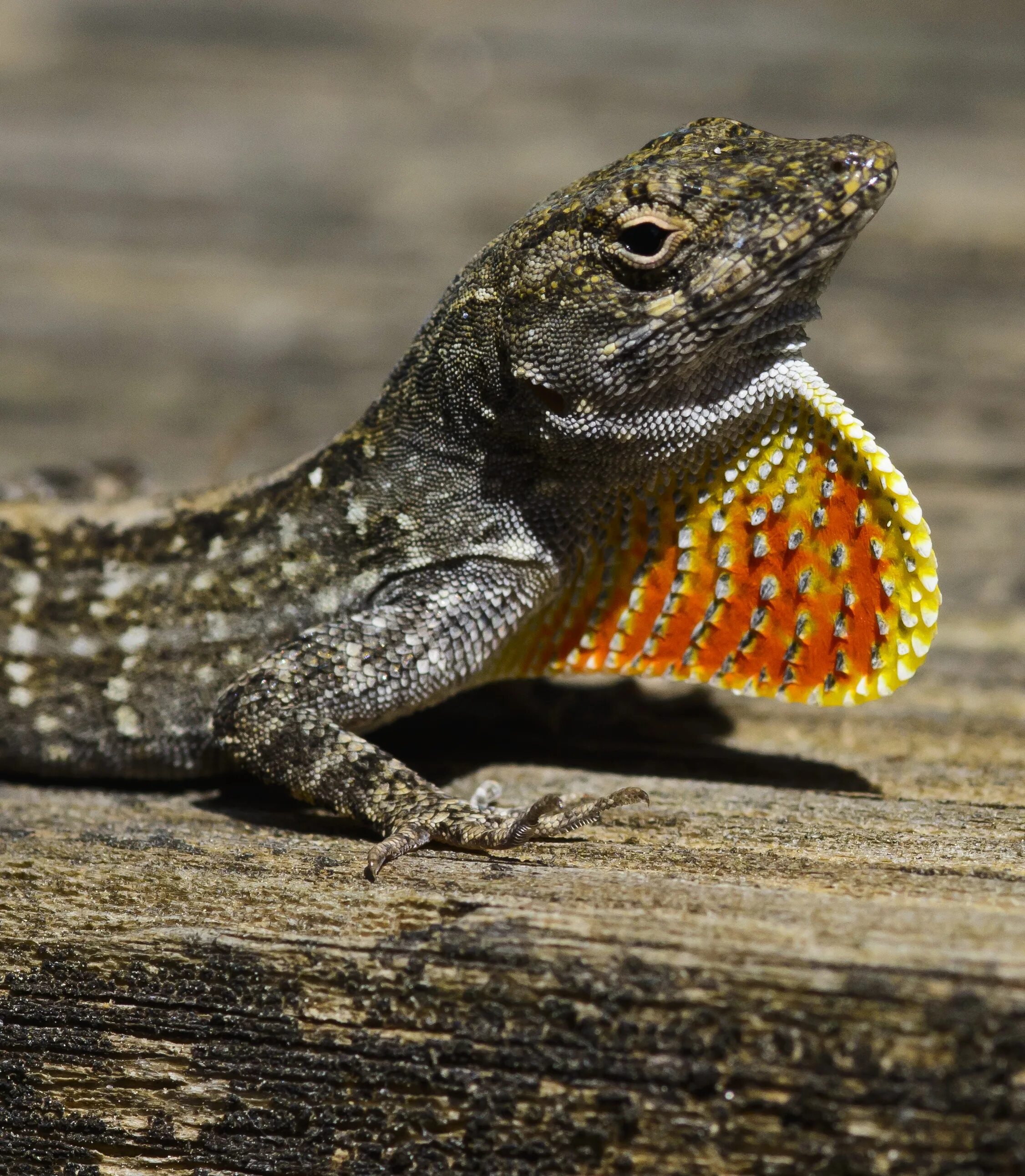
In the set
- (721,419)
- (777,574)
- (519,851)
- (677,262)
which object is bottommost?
(519,851)

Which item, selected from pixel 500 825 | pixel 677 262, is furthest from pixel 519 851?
pixel 677 262

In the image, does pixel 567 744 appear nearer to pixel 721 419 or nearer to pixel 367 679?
pixel 367 679

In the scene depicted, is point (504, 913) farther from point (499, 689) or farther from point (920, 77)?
point (920, 77)

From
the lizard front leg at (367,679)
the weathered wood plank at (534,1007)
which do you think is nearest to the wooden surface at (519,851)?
the weathered wood plank at (534,1007)

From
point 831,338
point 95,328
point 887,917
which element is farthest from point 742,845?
point 95,328

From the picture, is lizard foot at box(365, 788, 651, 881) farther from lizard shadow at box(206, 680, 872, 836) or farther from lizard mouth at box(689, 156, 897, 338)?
lizard mouth at box(689, 156, 897, 338)

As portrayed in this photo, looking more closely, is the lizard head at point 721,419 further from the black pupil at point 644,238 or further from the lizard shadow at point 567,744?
the lizard shadow at point 567,744

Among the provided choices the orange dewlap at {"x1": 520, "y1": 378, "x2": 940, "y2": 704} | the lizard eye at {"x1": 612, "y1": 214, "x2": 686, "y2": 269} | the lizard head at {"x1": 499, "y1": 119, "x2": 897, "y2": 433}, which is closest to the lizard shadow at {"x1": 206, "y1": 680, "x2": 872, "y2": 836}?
the orange dewlap at {"x1": 520, "y1": 378, "x2": 940, "y2": 704}
